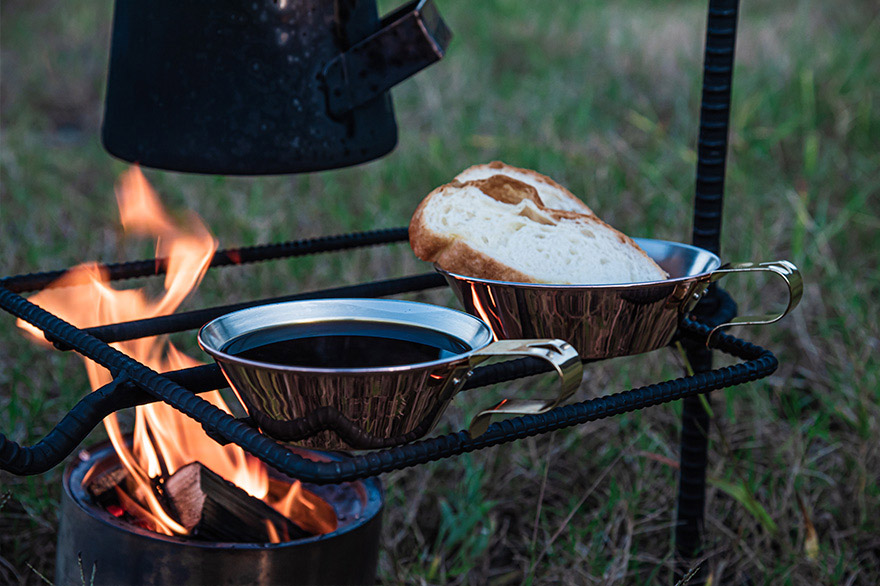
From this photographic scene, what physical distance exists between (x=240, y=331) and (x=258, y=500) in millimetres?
403

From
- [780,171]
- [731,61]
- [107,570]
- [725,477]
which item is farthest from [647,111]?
[107,570]

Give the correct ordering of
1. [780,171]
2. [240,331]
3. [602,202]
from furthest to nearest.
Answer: [780,171]
[602,202]
[240,331]

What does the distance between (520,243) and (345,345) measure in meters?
0.31

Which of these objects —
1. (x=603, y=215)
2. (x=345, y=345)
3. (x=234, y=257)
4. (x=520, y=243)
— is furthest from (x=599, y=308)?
(x=603, y=215)

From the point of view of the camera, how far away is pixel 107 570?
1213 millimetres

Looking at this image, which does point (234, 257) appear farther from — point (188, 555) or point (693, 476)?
point (693, 476)

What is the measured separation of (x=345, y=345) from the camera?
99 cm

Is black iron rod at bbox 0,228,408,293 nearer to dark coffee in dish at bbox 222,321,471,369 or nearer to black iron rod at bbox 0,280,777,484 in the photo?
black iron rod at bbox 0,280,777,484

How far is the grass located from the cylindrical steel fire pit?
40 centimetres

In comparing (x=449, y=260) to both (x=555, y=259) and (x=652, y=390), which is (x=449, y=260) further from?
(x=652, y=390)

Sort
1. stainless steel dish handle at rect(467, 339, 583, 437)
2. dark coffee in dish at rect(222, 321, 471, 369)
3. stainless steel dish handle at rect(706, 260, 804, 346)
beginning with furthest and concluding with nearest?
1. stainless steel dish handle at rect(706, 260, 804, 346)
2. dark coffee in dish at rect(222, 321, 471, 369)
3. stainless steel dish handle at rect(467, 339, 583, 437)

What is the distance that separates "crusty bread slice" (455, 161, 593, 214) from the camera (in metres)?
1.41

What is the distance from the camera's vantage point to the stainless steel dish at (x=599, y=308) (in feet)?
3.42

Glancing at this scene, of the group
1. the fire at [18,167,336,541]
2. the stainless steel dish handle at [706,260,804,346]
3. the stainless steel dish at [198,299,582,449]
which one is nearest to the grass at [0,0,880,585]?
the fire at [18,167,336,541]
